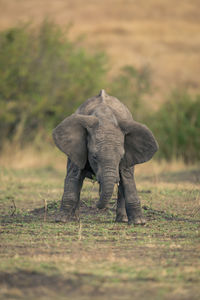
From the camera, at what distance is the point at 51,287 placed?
4.62 m

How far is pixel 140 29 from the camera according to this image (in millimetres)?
73562

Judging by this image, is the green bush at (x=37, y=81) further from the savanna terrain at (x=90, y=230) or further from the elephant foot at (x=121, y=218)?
the elephant foot at (x=121, y=218)

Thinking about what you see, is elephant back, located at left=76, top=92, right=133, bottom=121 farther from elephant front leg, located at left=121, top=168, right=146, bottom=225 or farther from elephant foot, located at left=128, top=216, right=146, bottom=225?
elephant foot, located at left=128, top=216, right=146, bottom=225

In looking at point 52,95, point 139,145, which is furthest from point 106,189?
point 52,95

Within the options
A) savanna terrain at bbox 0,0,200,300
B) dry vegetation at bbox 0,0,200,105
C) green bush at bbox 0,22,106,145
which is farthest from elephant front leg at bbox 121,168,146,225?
dry vegetation at bbox 0,0,200,105

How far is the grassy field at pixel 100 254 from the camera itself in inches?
179

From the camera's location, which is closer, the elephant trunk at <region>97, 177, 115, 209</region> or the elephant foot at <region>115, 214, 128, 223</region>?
the elephant trunk at <region>97, 177, 115, 209</region>

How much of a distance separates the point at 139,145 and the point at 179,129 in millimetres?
11997

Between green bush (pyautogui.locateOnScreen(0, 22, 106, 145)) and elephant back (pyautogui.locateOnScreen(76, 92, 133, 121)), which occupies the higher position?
green bush (pyautogui.locateOnScreen(0, 22, 106, 145))

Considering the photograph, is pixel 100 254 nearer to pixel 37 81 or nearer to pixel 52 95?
pixel 37 81

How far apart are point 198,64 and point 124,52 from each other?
308 inches

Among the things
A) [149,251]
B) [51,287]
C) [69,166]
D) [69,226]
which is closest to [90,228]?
[69,226]

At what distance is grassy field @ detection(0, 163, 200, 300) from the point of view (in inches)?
179

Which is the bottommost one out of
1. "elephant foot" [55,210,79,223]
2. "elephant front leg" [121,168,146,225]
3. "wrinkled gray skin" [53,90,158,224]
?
"elephant foot" [55,210,79,223]
